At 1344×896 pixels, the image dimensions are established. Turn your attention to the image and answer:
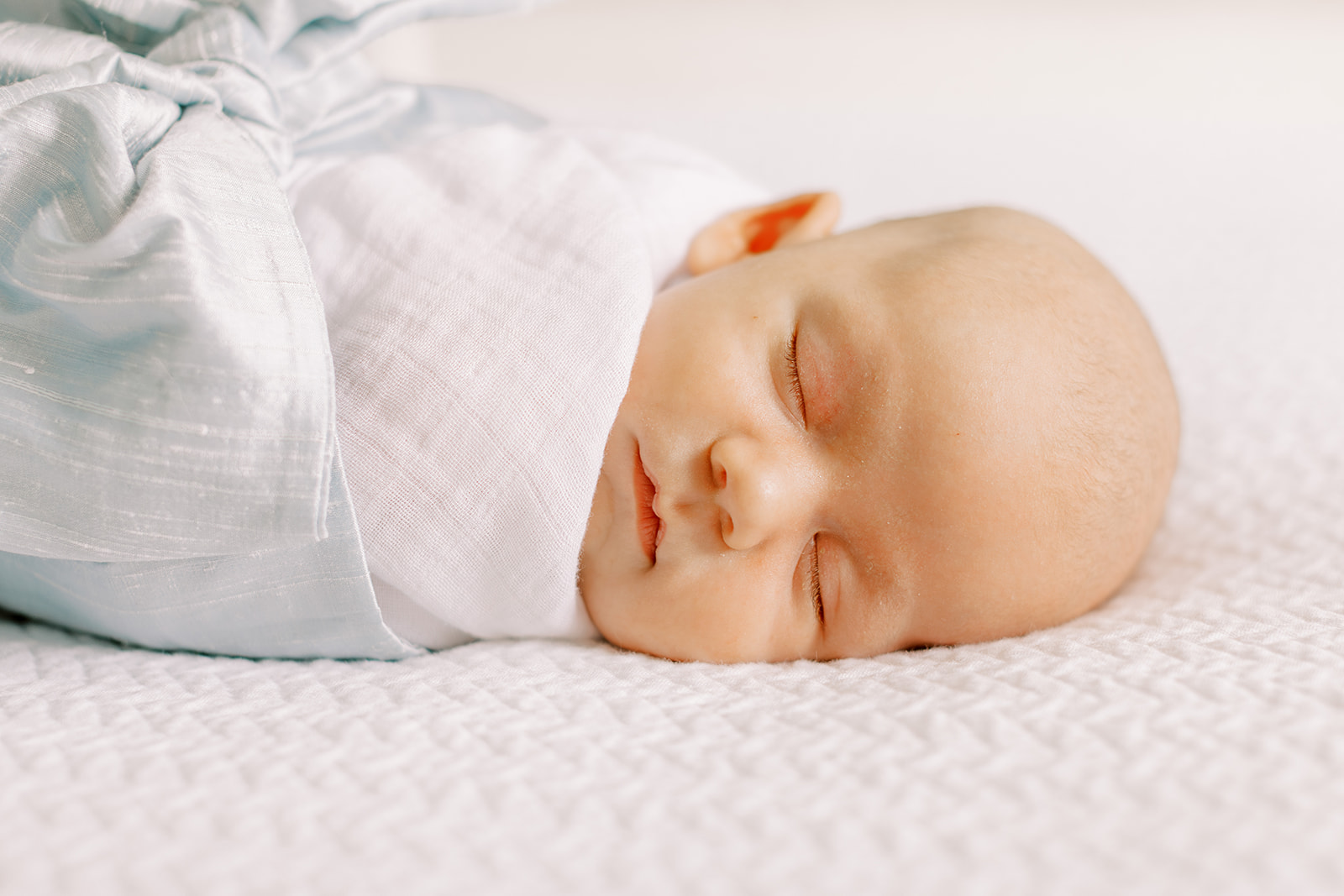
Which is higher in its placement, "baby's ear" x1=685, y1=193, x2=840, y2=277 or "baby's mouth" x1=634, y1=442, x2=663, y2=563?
"baby's ear" x1=685, y1=193, x2=840, y2=277

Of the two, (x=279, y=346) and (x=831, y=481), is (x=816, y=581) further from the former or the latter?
(x=279, y=346)

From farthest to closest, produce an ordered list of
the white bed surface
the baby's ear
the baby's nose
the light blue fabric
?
the baby's ear < the baby's nose < the light blue fabric < the white bed surface

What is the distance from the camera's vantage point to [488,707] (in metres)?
0.63

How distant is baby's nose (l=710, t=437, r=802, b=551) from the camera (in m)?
0.74

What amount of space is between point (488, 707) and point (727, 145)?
1285 mm

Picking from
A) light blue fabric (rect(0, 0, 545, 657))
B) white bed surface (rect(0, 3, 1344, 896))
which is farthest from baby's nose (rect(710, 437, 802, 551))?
light blue fabric (rect(0, 0, 545, 657))

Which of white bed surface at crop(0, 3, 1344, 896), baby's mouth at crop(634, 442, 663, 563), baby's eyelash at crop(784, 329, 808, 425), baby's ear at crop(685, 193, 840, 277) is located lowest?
white bed surface at crop(0, 3, 1344, 896)

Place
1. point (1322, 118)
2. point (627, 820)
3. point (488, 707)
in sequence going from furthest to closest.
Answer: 1. point (1322, 118)
2. point (488, 707)
3. point (627, 820)

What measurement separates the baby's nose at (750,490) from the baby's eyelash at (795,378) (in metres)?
0.05

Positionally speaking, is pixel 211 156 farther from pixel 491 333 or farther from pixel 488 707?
pixel 488 707

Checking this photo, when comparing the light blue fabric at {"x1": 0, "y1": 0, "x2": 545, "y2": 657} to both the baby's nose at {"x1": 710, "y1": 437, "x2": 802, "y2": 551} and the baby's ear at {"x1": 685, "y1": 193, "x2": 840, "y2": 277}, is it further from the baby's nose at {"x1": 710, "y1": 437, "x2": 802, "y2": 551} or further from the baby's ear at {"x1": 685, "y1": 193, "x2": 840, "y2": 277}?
the baby's ear at {"x1": 685, "y1": 193, "x2": 840, "y2": 277}

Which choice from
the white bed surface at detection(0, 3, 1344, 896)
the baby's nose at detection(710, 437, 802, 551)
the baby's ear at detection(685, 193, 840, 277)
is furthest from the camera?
the baby's ear at detection(685, 193, 840, 277)

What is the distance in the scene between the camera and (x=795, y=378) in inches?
31.7

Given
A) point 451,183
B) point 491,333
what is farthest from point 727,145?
point 491,333
